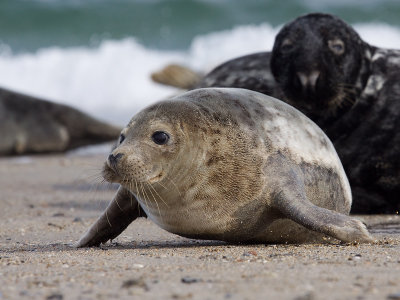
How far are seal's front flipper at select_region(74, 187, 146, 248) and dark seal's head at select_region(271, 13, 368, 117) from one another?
2033mm

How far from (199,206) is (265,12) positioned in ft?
71.7

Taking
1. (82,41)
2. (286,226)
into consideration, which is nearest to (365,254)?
(286,226)

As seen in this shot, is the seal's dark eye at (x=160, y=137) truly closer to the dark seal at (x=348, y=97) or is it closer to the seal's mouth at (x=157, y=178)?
the seal's mouth at (x=157, y=178)

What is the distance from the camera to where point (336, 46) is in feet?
20.9

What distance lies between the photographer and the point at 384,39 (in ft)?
72.0

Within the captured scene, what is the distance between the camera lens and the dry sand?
2.71 meters

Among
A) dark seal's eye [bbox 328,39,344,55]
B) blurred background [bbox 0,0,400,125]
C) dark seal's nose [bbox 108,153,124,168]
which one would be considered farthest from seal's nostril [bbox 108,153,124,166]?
blurred background [bbox 0,0,400,125]

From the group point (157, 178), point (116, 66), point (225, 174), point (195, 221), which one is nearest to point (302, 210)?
point (225, 174)

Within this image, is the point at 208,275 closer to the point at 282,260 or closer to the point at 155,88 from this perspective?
the point at 282,260

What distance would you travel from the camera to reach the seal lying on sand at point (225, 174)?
399cm

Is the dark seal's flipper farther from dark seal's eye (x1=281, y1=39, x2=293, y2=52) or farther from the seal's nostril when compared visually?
dark seal's eye (x1=281, y1=39, x2=293, y2=52)

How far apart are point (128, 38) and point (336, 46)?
1822cm

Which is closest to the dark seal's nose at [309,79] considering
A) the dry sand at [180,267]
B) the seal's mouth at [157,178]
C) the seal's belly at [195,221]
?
the dry sand at [180,267]

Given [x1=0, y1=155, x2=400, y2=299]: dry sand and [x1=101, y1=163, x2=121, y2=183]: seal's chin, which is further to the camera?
[x1=101, y1=163, x2=121, y2=183]: seal's chin
